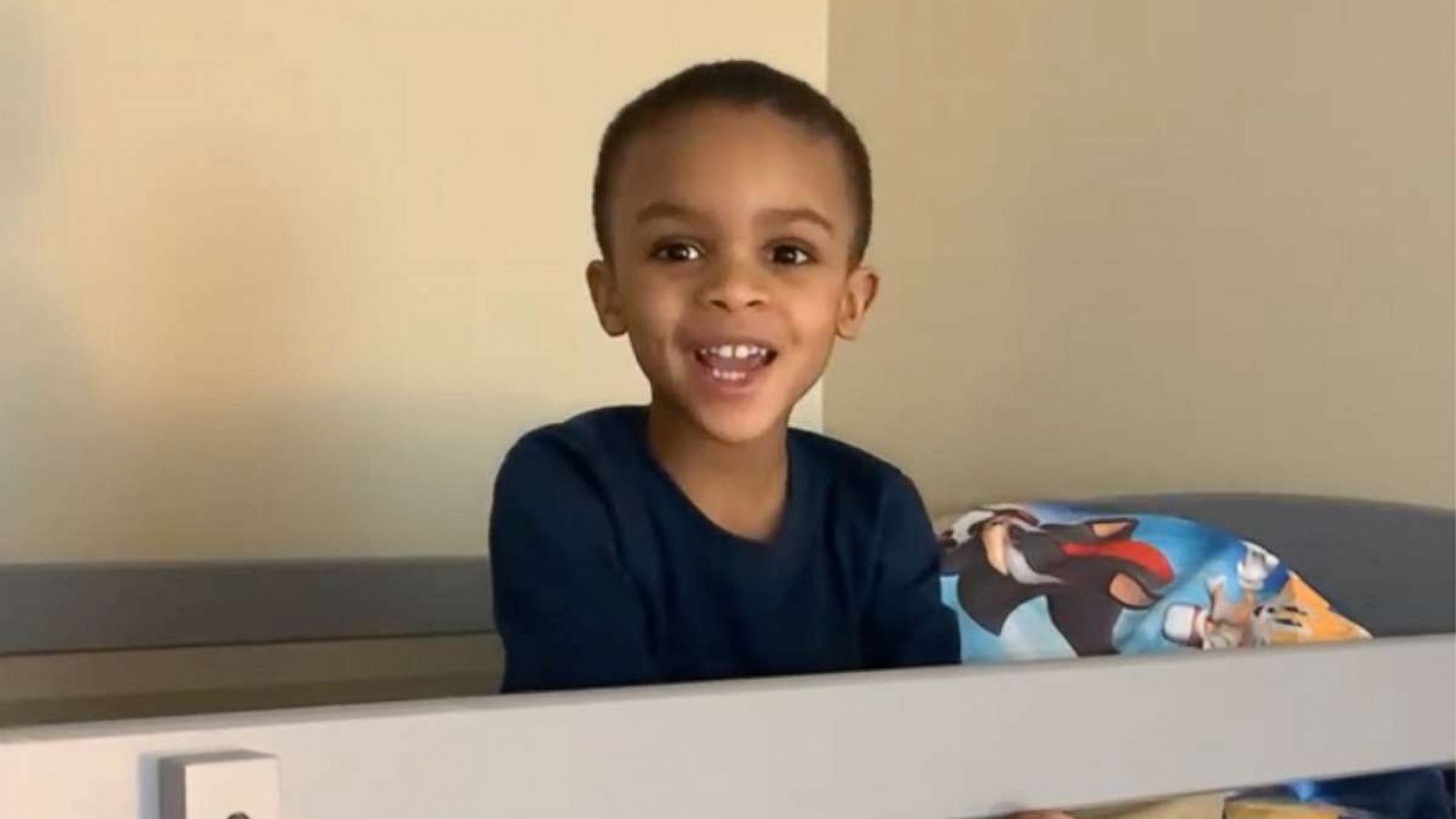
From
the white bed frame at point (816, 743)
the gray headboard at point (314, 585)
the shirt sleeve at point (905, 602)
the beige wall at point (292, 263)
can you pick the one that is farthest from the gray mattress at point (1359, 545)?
the beige wall at point (292, 263)

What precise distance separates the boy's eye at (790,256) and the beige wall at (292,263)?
25.4 inches

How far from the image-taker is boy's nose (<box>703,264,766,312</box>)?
32.5 inches

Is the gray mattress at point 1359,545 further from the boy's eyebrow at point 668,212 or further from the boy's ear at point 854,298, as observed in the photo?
the boy's eyebrow at point 668,212

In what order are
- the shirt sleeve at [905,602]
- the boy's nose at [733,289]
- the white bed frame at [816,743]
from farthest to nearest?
the shirt sleeve at [905,602], the boy's nose at [733,289], the white bed frame at [816,743]

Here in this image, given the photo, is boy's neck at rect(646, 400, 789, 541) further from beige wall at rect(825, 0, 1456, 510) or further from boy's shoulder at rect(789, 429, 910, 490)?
beige wall at rect(825, 0, 1456, 510)

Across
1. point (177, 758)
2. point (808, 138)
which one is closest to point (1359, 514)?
point (808, 138)

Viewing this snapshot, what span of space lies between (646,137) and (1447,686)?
0.40m

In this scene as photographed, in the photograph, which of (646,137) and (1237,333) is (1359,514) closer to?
(1237,333)

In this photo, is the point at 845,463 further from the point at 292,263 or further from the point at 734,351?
the point at 292,263

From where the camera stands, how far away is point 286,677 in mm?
1337

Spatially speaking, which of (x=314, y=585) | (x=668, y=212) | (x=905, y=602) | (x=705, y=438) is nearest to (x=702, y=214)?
Answer: (x=668, y=212)

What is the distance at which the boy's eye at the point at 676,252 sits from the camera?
0.84 m

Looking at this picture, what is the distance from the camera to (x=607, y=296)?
2.91 ft

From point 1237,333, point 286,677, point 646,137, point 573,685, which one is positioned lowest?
point 286,677
